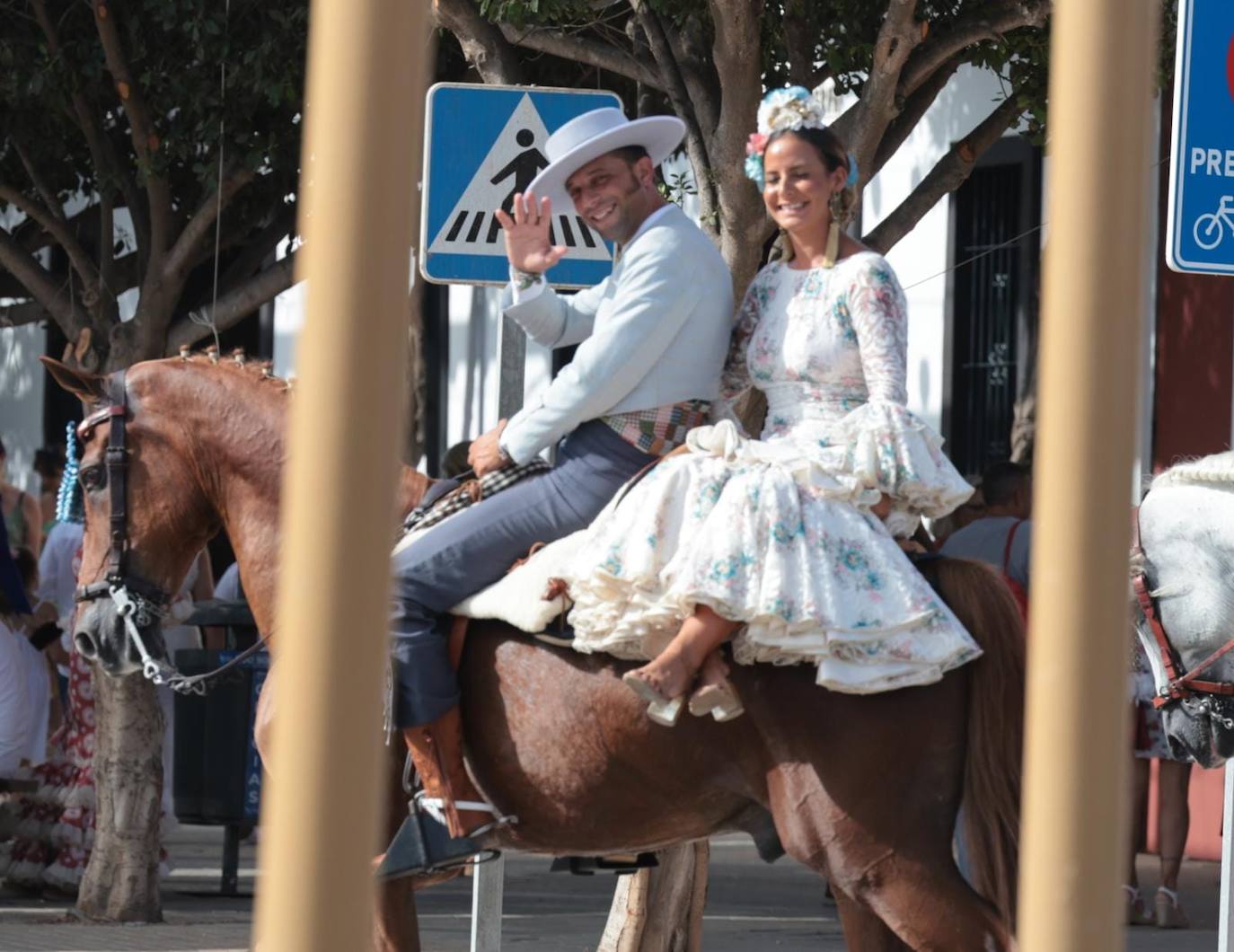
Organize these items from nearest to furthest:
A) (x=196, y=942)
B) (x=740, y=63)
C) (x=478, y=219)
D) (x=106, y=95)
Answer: (x=478, y=219) → (x=740, y=63) → (x=196, y=942) → (x=106, y=95)

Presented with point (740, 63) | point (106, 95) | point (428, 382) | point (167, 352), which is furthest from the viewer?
point (428, 382)

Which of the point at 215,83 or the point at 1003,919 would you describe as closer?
the point at 1003,919

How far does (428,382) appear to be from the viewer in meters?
17.6

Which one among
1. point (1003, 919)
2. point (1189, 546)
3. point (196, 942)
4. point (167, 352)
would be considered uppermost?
point (167, 352)

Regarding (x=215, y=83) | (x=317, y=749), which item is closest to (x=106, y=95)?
(x=215, y=83)

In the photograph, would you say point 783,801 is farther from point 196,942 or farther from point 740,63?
point 196,942

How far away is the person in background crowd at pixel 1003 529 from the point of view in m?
9.58

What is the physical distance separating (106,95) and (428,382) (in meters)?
5.54

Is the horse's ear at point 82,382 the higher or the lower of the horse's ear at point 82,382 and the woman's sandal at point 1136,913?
the higher

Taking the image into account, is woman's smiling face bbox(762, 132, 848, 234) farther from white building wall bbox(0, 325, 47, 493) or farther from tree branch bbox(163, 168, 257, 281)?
white building wall bbox(0, 325, 47, 493)

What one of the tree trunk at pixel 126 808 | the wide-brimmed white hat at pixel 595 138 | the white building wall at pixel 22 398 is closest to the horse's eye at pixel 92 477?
the wide-brimmed white hat at pixel 595 138

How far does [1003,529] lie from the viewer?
9.85 metres

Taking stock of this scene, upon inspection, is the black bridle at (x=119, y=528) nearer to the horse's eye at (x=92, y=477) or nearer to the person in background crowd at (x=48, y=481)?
the horse's eye at (x=92, y=477)

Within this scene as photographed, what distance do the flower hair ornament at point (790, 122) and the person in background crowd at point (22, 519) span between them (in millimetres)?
8976
